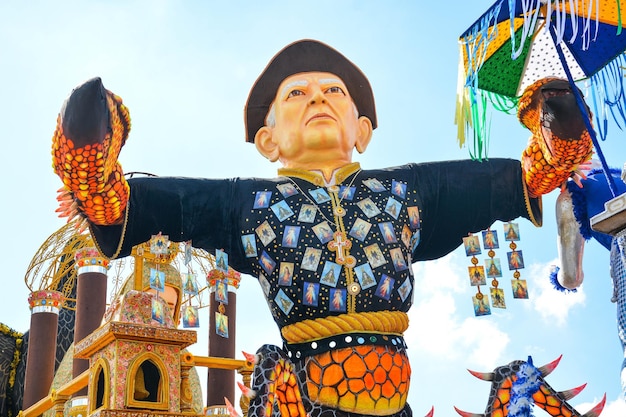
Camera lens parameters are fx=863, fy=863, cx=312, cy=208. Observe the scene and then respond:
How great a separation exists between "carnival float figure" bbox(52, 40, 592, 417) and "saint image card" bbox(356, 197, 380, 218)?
0.01 metres

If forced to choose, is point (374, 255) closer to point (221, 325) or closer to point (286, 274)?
point (286, 274)

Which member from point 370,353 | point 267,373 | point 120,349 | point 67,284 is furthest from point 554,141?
point 67,284

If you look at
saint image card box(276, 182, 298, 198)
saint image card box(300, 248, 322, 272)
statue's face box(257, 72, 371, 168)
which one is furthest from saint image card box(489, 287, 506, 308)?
saint image card box(276, 182, 298, 198)

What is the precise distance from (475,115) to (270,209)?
4.63 feet

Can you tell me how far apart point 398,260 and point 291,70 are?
155cm

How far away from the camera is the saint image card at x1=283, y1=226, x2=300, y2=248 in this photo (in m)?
5.21

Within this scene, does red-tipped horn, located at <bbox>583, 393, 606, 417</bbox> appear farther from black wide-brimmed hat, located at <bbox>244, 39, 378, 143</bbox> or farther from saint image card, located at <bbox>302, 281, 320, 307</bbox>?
black wide-brimmed hat, located at <bbox>244, 39, 378, 143</bbox>

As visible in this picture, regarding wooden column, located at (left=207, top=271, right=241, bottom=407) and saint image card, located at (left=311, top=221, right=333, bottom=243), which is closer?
saint image card, located at (left=311, top=221, right=333, bottom=243)

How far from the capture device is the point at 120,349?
6.61 metres

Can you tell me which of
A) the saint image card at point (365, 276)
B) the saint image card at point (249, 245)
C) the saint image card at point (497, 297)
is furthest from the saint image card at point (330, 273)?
the saint image card at point (497, 297)

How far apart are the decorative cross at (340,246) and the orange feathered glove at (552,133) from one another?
51.7 inches

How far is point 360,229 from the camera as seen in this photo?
17.3 feet

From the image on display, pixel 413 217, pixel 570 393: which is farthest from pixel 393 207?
pixel 570 393

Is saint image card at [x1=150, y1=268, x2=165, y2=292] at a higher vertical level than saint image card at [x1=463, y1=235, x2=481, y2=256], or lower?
lower
